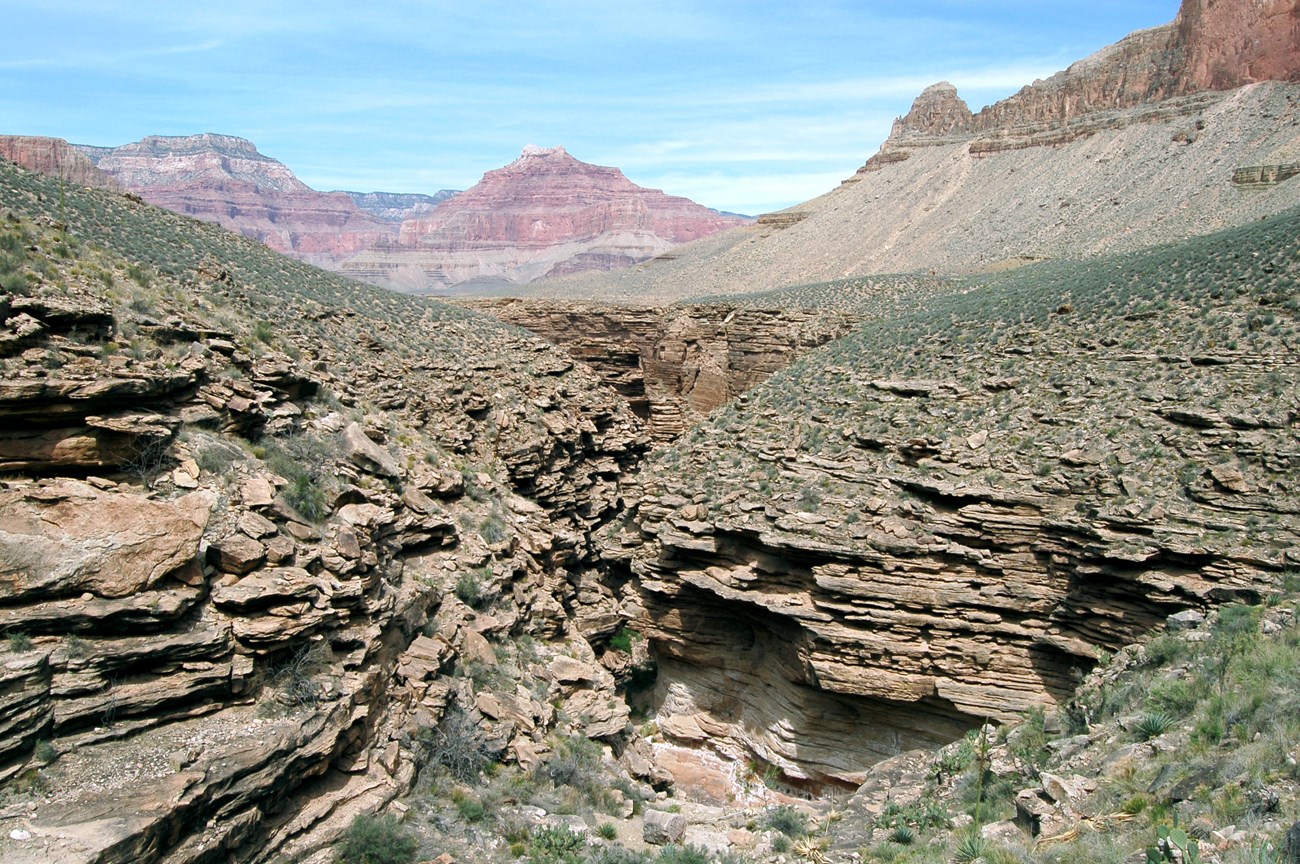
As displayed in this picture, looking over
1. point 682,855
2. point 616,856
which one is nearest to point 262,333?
point 616,856

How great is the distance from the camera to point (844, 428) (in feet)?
65.9

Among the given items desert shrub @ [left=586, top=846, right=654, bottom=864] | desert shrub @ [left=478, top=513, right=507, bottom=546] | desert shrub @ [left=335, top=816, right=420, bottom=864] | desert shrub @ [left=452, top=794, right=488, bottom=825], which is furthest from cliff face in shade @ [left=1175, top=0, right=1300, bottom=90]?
desert shrub @ [left=335, top=816, right=420, bottom=864]

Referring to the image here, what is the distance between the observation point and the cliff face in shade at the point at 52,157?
1658 inches

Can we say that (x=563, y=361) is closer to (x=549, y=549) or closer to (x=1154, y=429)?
(x=549, y=549)

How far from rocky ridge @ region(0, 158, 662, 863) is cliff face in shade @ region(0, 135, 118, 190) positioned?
26.9 metres

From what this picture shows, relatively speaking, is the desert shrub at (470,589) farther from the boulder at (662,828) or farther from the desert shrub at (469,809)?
the boulder at (662,828)

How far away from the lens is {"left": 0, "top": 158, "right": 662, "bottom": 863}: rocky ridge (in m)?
8.75

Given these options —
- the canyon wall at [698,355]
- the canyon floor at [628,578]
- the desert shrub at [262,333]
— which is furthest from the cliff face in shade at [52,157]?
the desert shrub at [262,333]

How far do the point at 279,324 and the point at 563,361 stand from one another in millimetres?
9444

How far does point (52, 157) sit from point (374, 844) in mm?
50171

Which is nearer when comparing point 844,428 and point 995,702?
point 995,702

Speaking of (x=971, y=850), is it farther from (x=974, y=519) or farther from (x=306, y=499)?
(x=306, y=499)

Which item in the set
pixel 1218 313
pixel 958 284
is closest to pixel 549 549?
pixel 1218 313

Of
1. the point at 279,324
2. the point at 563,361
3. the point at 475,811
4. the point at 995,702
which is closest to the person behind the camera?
the point at 475,811
